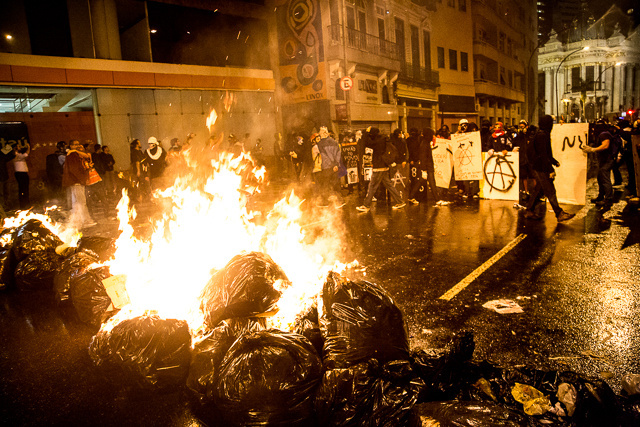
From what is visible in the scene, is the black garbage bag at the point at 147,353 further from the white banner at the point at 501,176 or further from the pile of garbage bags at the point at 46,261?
the white banner at the point at 501,176

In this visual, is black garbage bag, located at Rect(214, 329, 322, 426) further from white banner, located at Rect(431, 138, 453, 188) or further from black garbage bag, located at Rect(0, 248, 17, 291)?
white banner, located at Rect(431, 138, 453, 188)

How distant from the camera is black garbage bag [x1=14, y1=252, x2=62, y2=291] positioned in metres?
5.50

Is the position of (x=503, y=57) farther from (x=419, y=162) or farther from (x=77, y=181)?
(x=77, y=181)

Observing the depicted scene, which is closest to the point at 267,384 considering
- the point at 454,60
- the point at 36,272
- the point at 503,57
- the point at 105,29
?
the point at 36,272

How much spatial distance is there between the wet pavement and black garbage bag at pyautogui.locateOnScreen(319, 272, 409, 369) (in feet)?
2.35

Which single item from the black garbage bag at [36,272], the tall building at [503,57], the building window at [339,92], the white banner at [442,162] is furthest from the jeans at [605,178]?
the tall building at [503,57]

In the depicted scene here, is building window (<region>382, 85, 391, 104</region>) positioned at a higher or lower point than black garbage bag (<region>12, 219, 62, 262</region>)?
higher

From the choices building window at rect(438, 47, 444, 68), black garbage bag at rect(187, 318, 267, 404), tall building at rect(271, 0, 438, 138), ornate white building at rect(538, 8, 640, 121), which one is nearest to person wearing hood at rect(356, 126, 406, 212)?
black garbage bag at rect(187, 318, 267, 404)

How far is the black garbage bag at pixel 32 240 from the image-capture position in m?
5.63

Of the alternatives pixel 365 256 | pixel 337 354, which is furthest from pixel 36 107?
pixel 337 354

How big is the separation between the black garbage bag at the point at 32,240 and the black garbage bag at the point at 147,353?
11.3ft

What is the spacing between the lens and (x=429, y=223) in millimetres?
8234

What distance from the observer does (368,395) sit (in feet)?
7.36

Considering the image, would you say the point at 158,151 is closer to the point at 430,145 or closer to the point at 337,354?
the point at 430,145
